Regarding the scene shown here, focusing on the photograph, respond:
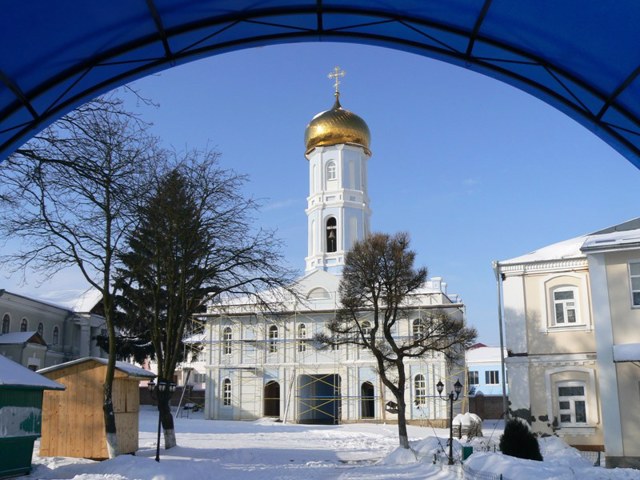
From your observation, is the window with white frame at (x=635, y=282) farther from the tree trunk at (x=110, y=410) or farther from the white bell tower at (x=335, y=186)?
the white bell tower at (x=335, y=186)

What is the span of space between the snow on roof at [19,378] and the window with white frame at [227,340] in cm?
3021

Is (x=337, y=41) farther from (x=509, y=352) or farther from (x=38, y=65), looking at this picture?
(x=509, y=352)

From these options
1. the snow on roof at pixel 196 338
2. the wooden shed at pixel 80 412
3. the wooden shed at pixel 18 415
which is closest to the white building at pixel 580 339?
the wooden shed at pixel 80 412

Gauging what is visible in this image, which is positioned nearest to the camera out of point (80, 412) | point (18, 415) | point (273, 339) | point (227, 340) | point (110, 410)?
point (18, 415)

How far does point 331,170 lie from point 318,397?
54.7 ft

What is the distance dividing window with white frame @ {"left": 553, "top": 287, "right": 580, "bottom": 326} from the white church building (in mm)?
17069

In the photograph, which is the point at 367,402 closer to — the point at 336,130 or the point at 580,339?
the point at 336,130

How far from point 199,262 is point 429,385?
23923mm

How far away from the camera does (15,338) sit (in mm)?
43500

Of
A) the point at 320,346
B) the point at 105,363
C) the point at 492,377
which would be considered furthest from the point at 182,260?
the point at 492,377

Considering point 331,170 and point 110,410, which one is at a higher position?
point 331,170

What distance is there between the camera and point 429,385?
140 ft

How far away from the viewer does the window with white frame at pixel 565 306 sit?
2347 cm

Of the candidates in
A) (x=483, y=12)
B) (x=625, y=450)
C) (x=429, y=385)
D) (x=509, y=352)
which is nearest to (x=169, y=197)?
(x=509, y=352)
